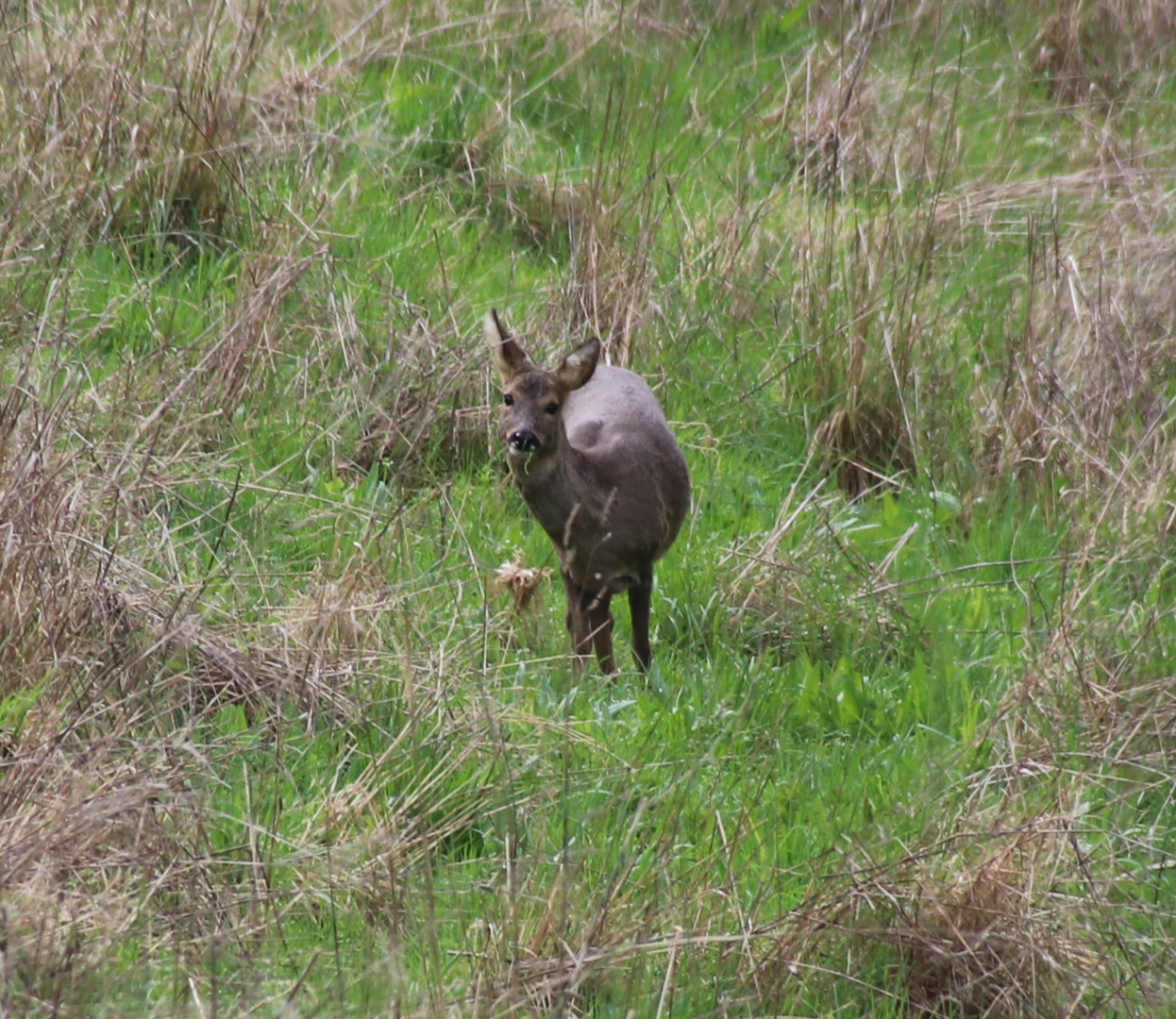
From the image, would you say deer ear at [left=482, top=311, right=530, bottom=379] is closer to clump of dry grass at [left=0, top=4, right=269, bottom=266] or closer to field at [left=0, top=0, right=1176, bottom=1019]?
field at [left=0, top=0, right=1176, bottom=1019]

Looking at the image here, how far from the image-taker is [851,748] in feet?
14.7

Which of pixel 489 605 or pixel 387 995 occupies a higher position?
pixel 387 995

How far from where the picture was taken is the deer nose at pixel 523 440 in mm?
4805

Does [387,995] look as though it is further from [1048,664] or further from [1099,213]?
[1099,213]

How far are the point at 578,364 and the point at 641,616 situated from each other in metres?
0.69

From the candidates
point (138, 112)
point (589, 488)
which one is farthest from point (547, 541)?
point (138, 112)

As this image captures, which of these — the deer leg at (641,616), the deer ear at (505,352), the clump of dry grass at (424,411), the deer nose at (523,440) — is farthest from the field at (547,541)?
the deer ear at (505,352)

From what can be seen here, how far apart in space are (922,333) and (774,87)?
2483 millimetres

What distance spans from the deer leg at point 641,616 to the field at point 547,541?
0.12m

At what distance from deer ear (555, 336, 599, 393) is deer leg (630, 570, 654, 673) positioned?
0.56m

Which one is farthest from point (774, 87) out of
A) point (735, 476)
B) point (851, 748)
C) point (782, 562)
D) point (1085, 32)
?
point (851, 748)

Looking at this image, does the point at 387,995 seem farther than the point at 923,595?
No

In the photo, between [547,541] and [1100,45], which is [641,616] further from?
[1100,45]

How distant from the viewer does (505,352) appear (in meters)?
5.02
